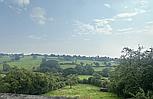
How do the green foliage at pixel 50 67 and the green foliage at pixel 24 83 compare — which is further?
the green foliage at pixel 50 67

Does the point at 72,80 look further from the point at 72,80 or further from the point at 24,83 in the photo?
the point at 24,83

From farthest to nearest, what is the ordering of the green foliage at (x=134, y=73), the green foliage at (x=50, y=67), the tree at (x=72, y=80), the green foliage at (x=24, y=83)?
1. the green foliage at (x=50, y=67)
2. the tree at (x=72, y=80)
3. the green foliage at (x=24, y=83)
4. the green foliage at (x=134, y=73)

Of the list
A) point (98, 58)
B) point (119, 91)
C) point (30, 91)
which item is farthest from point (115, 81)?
point (98, 58)

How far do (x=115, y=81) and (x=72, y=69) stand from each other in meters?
48.7

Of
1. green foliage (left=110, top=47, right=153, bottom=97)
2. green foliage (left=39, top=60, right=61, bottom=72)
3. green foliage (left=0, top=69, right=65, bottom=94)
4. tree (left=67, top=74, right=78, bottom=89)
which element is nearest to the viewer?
green foliage (left=110, top=47, right=153, bottom=97)

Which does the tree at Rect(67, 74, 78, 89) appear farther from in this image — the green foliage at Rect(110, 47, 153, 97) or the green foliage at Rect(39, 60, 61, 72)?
the green foliage at Rect(110, 47, 153, 97)

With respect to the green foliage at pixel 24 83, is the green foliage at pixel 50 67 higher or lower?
higher

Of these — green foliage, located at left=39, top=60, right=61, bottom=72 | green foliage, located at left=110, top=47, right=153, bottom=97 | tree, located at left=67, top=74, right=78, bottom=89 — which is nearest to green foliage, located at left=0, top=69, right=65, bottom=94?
tree, located at left=67, top=74, right=78, bottom=89

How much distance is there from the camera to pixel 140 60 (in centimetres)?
5928

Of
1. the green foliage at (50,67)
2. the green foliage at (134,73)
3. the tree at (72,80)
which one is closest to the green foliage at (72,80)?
the tree at (72,80)

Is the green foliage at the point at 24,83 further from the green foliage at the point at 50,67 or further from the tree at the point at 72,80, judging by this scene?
the green foliage at the point at 50,67

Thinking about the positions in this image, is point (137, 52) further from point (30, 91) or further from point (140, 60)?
point (30, 91)

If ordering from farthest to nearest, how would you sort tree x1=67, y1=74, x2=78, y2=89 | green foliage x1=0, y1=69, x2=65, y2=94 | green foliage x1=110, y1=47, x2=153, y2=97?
tree x1=67, y1=74, x2=78, y2=89 < green foliage x1=0, y1=69, x2=65, y2=94 < green foliage x1=110, y1=47, x2=153, y2=97

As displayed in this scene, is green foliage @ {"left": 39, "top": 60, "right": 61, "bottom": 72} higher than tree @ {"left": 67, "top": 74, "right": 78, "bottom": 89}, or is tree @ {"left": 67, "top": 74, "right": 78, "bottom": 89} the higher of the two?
green foliage @ {"left": 39, "top": 60, "right": 61, "bottom": 72}
